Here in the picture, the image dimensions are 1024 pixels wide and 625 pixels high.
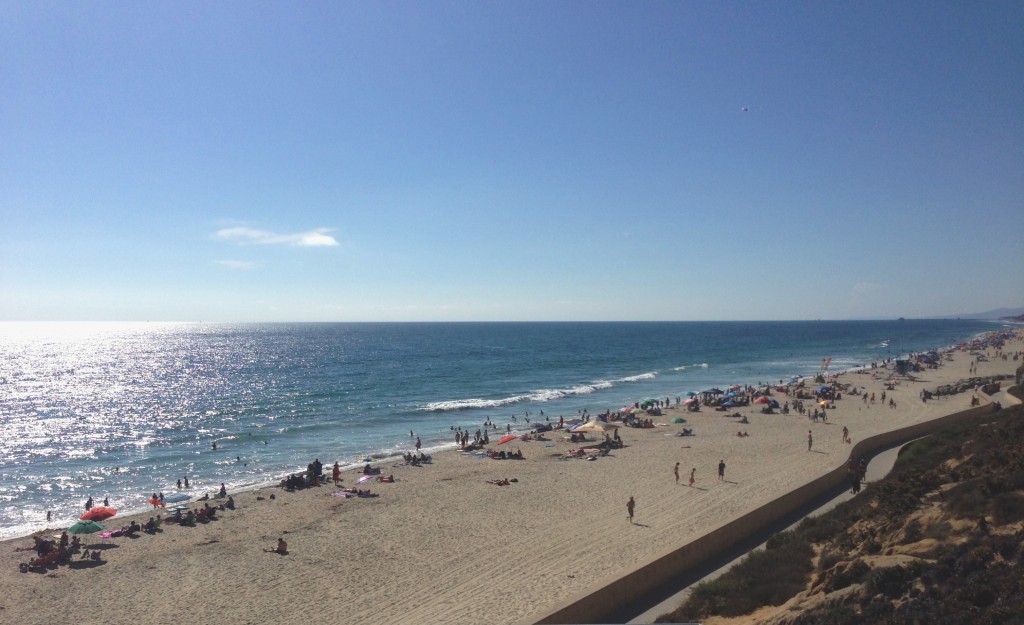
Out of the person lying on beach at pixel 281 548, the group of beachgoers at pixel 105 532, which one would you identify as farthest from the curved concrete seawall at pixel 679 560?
the group of beachgoers at pixel 105 532

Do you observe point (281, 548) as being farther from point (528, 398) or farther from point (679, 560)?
point (528, 398)

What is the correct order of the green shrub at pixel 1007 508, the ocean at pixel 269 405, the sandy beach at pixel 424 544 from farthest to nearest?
the ocean at pixel 269 405, the sandy beach at pixel 424 544, the green shrub at pixel 1007 508

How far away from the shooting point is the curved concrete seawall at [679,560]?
32.6 ft

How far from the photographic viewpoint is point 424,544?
17.3 metres

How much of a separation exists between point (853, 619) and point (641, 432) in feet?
95.2

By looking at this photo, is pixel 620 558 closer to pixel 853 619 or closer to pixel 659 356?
pixel 853 619

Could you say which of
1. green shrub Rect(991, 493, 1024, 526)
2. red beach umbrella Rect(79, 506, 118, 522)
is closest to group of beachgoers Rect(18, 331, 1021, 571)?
red beach umbrella Rect(79, 506, 118, 522)

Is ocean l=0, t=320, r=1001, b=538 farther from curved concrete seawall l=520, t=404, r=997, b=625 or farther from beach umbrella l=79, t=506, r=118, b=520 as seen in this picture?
curved concrete seawall l=520, t=404, r=997, b=625

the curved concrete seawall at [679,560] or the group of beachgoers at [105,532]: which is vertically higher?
the curved concrete seawall at [679,560]

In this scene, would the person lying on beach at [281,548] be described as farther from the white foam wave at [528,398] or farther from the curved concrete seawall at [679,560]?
the white foam wave at [528,398]

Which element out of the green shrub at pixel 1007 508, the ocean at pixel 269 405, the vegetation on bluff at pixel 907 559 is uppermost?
the green shrub at pixel 1007 508

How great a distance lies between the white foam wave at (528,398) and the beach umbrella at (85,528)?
91.9ft

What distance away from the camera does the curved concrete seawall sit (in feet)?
32.6

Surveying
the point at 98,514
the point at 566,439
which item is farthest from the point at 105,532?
Answer: the point at 566,439
